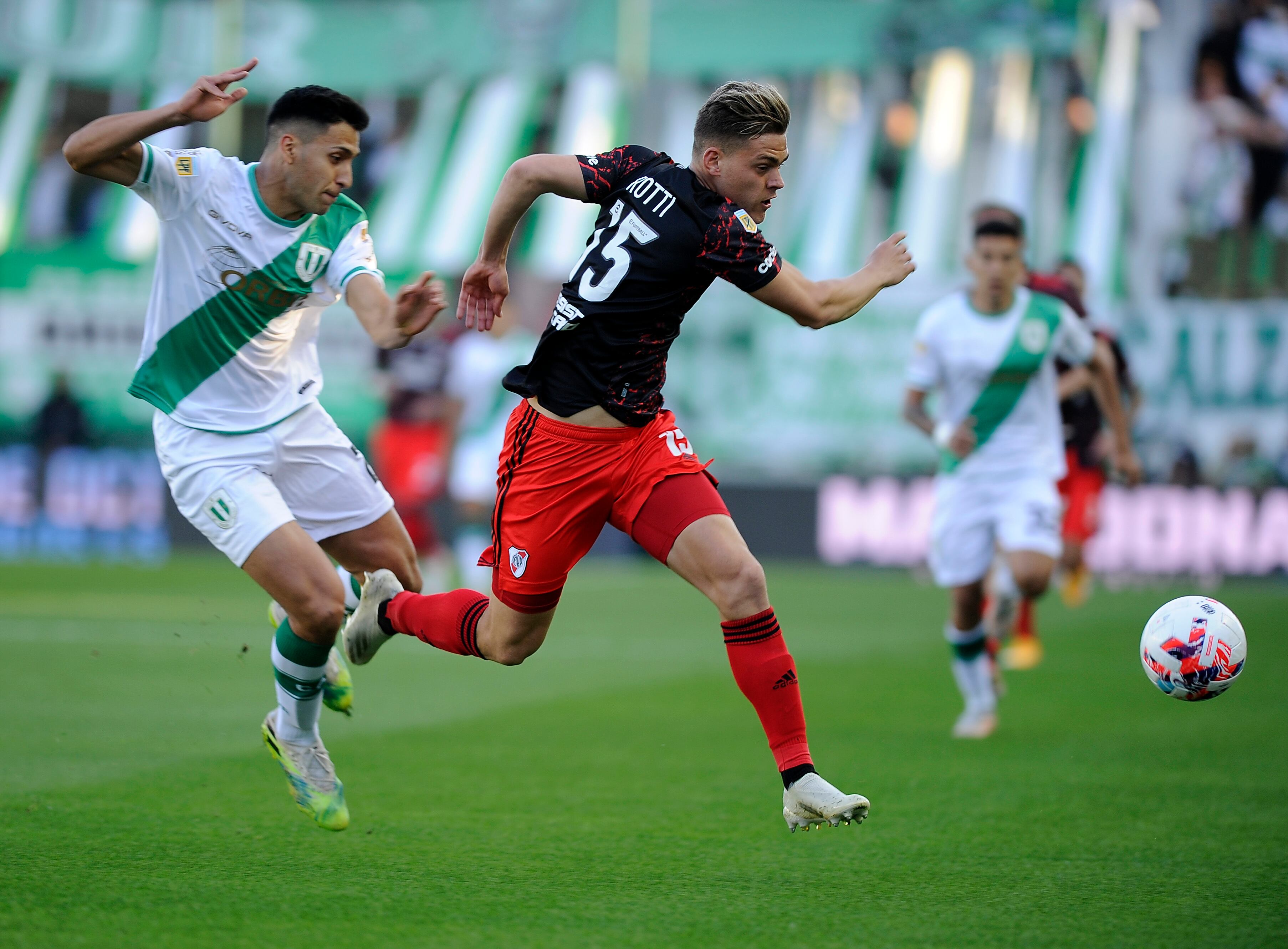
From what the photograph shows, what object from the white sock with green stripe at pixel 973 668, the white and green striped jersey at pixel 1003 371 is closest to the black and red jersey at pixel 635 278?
the white sock with green stripe at pixel 973 668

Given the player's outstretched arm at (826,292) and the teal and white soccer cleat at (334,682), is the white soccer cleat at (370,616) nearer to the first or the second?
the teal and white soccer cleat at (334,682)

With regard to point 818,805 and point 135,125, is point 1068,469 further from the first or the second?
point 135,125

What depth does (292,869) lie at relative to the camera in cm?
444

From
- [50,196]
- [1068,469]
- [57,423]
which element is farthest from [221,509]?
[50,196]

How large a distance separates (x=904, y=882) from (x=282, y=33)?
815 inches

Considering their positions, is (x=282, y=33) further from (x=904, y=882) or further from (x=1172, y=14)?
(x=904, y=882)

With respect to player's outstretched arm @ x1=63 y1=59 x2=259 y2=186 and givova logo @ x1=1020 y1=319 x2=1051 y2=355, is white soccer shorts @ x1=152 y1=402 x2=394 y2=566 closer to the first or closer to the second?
player's outstretched arm @ x1=63 y1=59 x2=259 y2=186

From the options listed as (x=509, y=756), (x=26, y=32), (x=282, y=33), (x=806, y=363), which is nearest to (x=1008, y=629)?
(x=509, y=756)

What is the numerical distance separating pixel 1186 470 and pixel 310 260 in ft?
48.0

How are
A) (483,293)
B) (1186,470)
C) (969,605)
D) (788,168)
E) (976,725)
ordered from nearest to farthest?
(483,293)
(976,725)
(969,605)
(1186,470)
(788,168)

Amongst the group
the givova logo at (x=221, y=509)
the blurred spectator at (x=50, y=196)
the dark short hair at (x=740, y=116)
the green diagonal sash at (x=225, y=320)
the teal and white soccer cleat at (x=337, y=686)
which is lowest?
the teal and white soccer cleat at (x=337, y=686)

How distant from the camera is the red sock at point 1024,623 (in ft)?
34.5

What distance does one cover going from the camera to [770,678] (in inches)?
184

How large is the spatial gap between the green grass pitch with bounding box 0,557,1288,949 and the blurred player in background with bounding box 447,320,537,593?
3.39m
